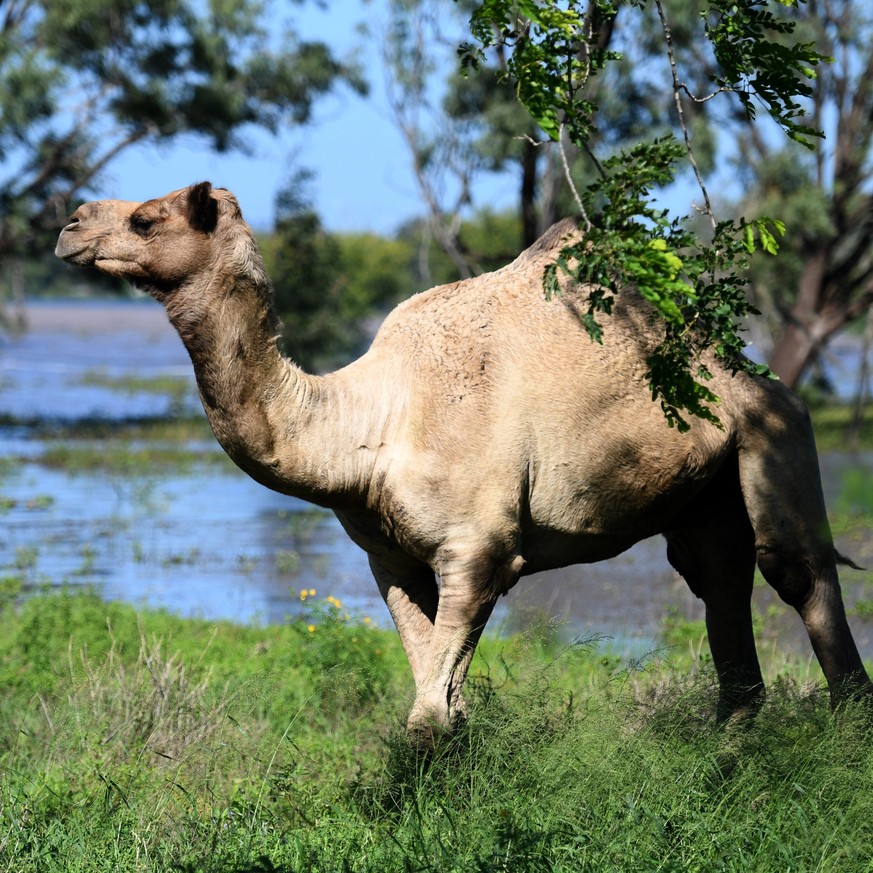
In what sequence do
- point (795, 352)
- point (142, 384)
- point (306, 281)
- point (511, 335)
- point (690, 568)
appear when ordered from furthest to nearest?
point (142, 384) → point (306, 281) → point (795, 352) → point (690, 568) → point (511, 335)

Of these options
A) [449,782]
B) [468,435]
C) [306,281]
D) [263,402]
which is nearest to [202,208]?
[263,402]

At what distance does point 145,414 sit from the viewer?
2903 cm

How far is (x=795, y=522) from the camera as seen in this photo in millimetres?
5855

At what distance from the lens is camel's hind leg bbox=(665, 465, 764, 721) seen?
20.4 ft

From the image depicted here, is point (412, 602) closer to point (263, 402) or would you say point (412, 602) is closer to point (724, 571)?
point (263, 402)

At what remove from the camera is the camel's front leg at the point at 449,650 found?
5.01 meters

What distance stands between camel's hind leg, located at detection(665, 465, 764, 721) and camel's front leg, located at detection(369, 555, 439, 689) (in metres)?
1.35

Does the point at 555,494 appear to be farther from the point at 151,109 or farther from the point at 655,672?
the point at 151,109

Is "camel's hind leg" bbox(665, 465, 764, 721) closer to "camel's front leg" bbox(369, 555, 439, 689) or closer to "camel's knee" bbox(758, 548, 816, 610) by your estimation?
"camel's knee" bbox(758, 548, 816, 610)

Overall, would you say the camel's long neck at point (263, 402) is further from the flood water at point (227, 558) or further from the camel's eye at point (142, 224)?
the flood water at point (227, 558)

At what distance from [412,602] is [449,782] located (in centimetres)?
84

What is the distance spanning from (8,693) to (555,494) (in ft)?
11.6

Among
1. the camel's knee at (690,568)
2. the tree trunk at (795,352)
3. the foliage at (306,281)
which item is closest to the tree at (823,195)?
the tree trunk at (795,352)

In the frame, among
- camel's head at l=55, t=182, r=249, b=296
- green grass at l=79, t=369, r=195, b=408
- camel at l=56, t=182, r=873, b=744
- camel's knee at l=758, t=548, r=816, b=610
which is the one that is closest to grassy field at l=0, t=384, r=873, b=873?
camel at l=56, t=182, r=873, b=744
